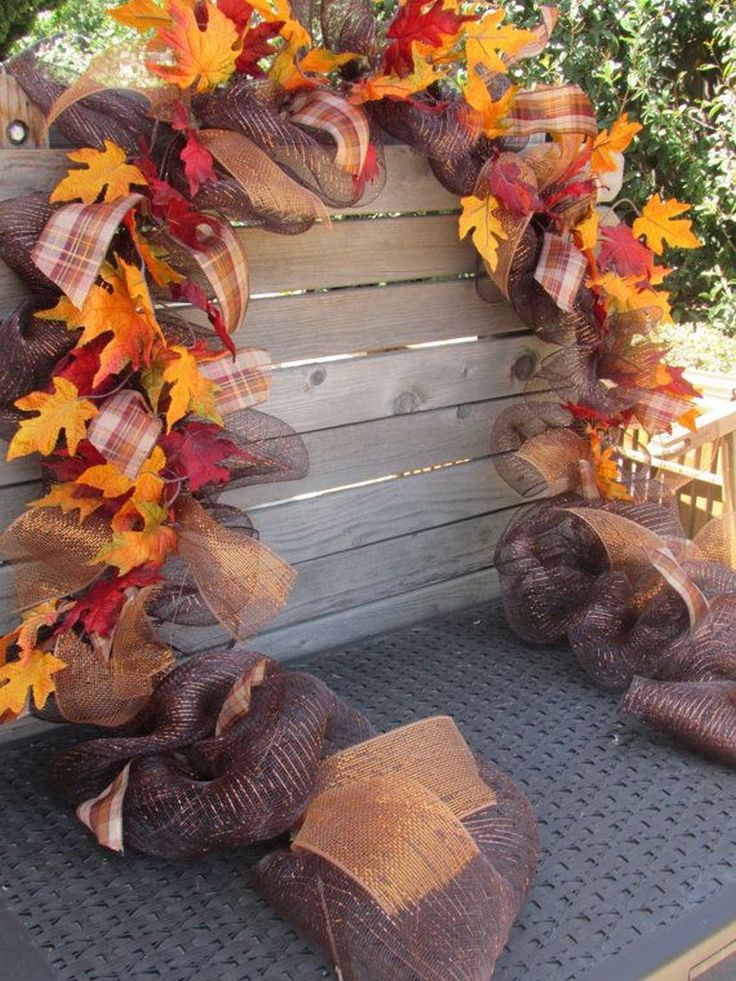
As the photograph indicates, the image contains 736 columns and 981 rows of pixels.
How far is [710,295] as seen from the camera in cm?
494

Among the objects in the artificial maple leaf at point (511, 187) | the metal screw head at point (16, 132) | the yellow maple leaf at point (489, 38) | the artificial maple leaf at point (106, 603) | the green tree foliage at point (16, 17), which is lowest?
the artificial maple leaf at point (106, 603)

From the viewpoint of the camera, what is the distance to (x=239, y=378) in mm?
1120

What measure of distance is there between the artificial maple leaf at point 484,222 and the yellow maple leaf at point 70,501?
59 cm

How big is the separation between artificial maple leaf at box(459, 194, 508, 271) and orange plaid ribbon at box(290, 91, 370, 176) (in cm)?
23

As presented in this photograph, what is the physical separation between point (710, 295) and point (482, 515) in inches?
146

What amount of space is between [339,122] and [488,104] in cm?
27

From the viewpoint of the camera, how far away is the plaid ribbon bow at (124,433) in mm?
1033

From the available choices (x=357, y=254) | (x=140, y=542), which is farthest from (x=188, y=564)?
(x=357, y=254)

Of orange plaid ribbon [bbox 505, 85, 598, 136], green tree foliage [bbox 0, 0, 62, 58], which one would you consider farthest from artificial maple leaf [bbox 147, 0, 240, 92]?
green tree foliage [bbox 0, 0, 62, 58]

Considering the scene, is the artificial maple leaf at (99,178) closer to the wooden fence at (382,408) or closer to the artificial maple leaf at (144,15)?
the artificial maple leaf at (144,15)

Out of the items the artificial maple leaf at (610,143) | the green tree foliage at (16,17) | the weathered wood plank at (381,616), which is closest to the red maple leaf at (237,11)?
the artificial maple leaf at (610,143)

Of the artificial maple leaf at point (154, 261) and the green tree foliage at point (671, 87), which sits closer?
the artificial maple leaf at point (154, 261)

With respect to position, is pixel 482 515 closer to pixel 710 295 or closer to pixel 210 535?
pixel 210 535

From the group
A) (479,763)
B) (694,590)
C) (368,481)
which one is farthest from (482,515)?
(479,763)
